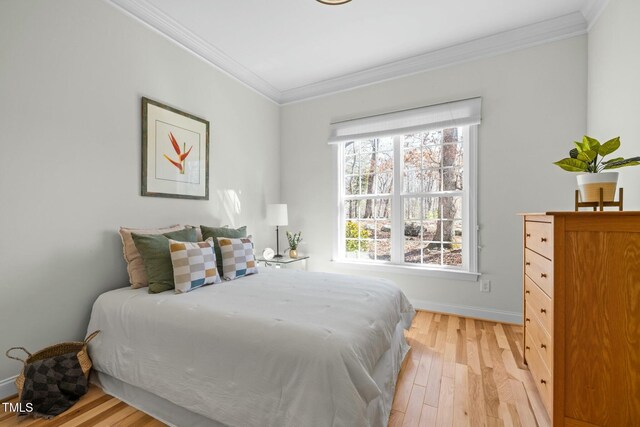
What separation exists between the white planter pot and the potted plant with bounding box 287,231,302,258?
2883 mm

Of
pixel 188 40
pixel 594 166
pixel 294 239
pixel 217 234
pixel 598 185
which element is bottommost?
pixel 294 239

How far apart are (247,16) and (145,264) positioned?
2236 millimetres

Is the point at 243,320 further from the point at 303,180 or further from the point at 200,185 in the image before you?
the point at 303,180

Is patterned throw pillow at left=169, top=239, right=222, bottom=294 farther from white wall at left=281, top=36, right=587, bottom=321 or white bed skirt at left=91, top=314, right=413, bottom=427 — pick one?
white wall at left=281, top=36, right=587, bottom=321

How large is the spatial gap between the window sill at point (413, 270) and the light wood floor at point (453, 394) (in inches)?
25.4

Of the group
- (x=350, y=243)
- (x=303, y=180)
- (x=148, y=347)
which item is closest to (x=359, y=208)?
(x=350, y=243)

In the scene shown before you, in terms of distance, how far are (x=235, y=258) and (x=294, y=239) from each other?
1.53m

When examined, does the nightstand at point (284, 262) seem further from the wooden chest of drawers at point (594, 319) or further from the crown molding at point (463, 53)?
the wooden chest of drawers at point (594, 319)

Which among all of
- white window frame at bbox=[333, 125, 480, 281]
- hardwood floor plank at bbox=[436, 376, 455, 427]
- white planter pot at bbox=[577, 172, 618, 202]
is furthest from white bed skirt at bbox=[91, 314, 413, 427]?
white window frame at bbox=[333, 125, 480, 281]

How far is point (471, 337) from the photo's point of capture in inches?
101

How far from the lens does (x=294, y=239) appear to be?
153 inches

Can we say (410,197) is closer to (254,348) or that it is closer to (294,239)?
(294,239)

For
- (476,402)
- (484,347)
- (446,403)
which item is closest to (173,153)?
(446,403)

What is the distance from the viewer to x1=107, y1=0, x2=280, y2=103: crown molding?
91.8 inches
